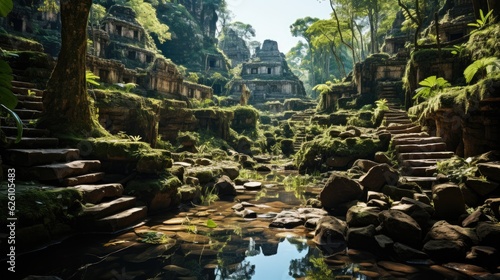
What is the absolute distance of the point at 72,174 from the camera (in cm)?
586

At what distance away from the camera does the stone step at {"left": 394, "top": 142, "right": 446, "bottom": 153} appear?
8820mm

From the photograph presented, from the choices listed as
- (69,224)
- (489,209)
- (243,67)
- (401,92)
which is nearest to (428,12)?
(401,92)

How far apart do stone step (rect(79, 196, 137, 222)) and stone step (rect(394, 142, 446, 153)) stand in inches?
325

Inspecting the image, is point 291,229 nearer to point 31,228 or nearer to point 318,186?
point 31,228

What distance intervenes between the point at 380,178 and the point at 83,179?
687cm

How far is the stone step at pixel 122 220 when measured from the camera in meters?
5.23

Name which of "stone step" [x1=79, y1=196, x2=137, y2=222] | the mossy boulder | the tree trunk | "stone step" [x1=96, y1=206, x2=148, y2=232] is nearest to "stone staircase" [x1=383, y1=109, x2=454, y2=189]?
the mossy boulder

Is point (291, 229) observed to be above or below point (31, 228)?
below

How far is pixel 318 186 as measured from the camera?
11.3 metres

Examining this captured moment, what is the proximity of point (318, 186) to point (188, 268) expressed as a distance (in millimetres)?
8027

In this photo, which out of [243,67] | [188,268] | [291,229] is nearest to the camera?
[188,268]

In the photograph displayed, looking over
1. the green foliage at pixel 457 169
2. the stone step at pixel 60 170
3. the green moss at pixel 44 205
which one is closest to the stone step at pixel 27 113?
the stone step at pixel 60 170

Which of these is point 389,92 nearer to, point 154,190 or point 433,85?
point 433,85

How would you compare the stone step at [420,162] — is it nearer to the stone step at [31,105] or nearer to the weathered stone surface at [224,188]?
the weathered stone surface at [224,188]
